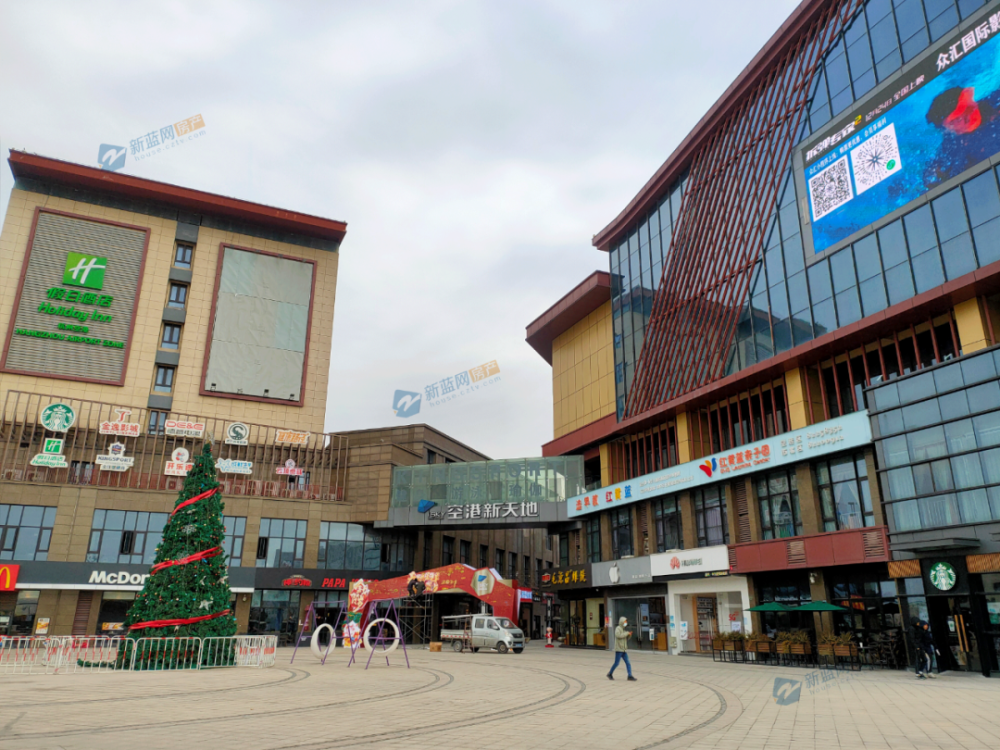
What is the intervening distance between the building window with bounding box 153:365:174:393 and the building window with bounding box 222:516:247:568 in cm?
1462

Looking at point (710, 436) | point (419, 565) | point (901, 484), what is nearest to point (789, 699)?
point (901, 484)

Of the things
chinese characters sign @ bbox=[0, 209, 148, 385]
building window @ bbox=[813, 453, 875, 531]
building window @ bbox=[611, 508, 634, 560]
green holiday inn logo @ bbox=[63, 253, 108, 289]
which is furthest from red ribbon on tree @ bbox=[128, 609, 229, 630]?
green holiday inn logo @ bbox=[63, 253, 108, 289]

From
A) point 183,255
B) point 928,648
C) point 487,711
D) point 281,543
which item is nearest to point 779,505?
point 928,648

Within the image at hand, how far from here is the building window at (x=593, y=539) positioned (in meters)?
47.5

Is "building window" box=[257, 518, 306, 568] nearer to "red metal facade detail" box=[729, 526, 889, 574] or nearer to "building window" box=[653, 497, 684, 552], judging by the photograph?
"building window" box=[653, 497, 684, 552]

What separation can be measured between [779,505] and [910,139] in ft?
54.7

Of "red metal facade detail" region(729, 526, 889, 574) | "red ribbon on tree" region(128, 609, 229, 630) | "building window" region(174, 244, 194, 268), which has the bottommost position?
"red ribbon on tree" region(128, 609, 229, 630)

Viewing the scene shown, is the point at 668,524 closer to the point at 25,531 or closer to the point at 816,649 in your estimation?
the point at 816,649

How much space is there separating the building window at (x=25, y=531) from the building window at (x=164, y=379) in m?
14.3

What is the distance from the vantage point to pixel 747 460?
111 ft

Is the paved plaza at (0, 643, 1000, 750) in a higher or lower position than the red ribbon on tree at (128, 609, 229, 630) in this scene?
lower

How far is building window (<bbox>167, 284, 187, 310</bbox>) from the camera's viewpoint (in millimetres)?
60969

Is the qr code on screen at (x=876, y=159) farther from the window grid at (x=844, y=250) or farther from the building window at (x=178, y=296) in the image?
the building window at (x=178, y=296)

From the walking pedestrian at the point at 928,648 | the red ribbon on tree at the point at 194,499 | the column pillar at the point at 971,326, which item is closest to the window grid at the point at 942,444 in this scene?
the column pillar at the point at 971,326
